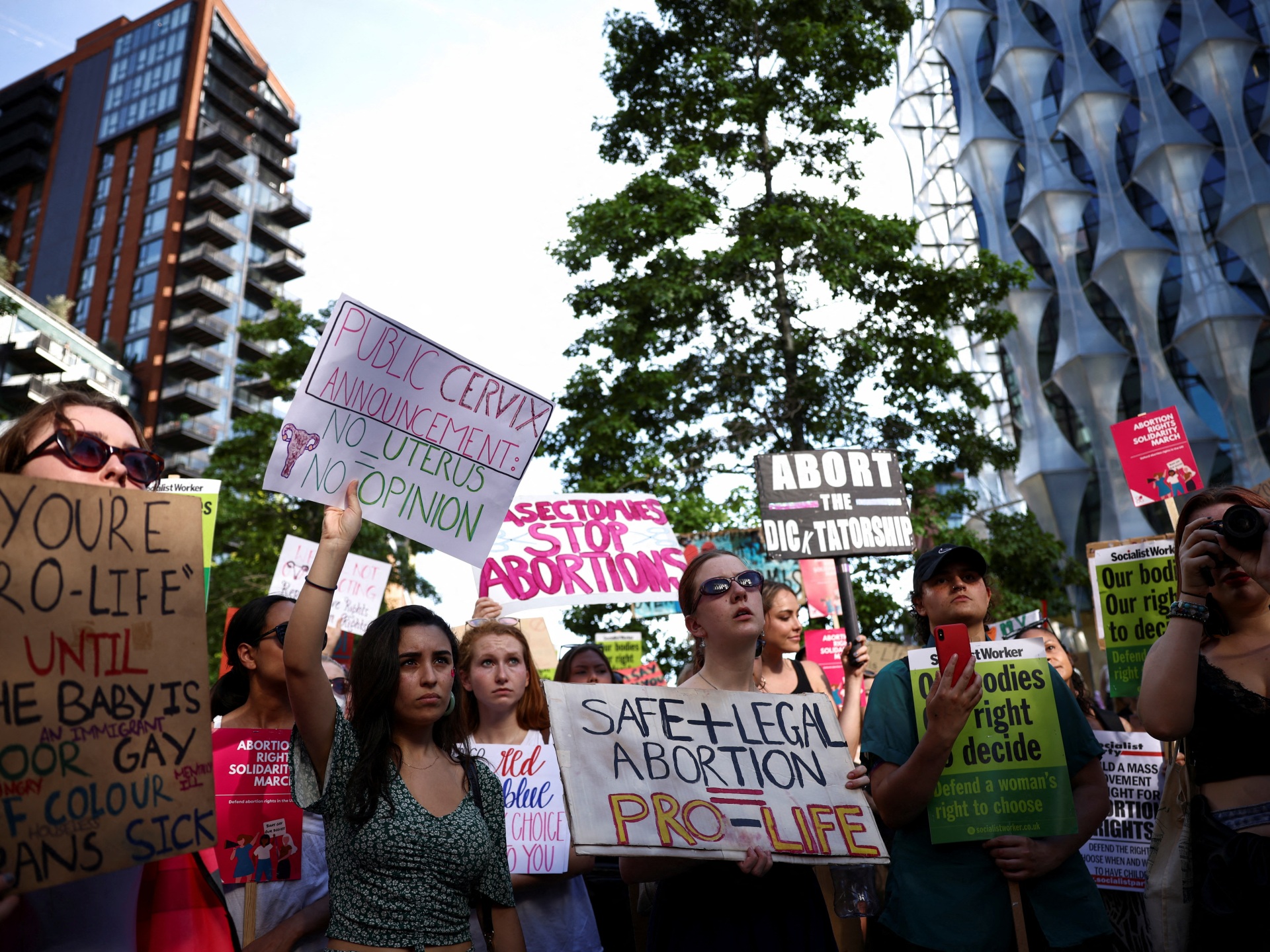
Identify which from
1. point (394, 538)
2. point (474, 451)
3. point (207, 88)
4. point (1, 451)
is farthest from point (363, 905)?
point (207, 88)

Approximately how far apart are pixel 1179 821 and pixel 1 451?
11.0ft

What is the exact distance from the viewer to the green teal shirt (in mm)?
2734

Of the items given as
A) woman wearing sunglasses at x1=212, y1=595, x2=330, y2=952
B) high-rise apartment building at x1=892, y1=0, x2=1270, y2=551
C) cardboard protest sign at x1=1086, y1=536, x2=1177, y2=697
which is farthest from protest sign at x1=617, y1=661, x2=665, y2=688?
high-rise apartment building at x1=892, y1=0, x2=1270, y2=551

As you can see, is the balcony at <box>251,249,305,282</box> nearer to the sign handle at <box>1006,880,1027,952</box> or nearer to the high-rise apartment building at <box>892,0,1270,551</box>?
the high-rise apartment building at <box>892,0,1270,551</box>

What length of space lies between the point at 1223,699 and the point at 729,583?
1.48 meters

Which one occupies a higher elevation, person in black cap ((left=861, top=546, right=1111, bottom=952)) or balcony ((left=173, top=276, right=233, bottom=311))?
balcony ((left=173, top=276, right=233, bottom=311))

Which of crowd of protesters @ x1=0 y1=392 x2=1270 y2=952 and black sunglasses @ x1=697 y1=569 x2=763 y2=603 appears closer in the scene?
crowd of protesters @ x1=0 y1=392 x2=1270 y2=952

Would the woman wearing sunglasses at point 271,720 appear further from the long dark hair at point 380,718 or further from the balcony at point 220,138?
the balcony at point 220,138

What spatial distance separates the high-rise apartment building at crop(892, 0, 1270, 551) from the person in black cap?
2640 centimetres

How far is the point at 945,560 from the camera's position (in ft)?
10.4

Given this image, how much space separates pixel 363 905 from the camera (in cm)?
262

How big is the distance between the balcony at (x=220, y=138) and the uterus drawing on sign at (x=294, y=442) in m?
69.6

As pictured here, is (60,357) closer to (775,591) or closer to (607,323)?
(607,323)

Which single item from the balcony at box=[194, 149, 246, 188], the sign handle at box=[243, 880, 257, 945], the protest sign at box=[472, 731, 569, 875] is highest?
the balcony at box=[194, 149, 246, 188]
